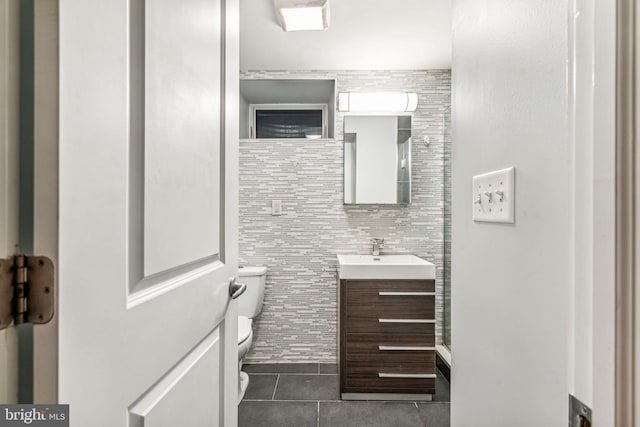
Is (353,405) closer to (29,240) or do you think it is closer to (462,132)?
(462,132)

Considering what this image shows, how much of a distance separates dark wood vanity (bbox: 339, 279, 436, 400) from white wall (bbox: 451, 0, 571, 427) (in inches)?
39.0

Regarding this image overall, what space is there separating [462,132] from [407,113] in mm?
1578

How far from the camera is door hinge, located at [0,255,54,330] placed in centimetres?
32

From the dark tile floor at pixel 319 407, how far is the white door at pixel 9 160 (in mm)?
1628

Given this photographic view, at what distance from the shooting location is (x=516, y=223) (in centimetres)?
59

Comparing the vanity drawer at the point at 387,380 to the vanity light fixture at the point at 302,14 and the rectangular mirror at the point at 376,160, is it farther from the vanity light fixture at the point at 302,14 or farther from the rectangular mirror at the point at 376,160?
the vanity light fixture at the point at 302,14

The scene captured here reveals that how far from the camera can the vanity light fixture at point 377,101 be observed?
7.47 feet

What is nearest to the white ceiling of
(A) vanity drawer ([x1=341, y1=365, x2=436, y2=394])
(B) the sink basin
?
(B) the sink basin

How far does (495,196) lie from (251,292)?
182cm

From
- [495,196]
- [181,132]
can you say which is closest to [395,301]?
[495,196]

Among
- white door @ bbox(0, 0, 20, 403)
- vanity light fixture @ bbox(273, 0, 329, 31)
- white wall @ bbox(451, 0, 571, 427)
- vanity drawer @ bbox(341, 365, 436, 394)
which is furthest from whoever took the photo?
vanity drawer @ bbox(341, 365, 436, 394)

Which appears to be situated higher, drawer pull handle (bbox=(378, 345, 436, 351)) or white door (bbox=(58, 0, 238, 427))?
white door (bbox=(58, 0, 238, 427))

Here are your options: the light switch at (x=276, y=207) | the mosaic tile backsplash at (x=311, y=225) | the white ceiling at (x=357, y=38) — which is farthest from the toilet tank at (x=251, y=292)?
the white ceiling at (x=357, y=38)

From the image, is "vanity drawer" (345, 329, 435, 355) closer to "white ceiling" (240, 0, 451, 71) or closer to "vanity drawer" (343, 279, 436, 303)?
"vanity drawer" (343, 279, 436, 303)
